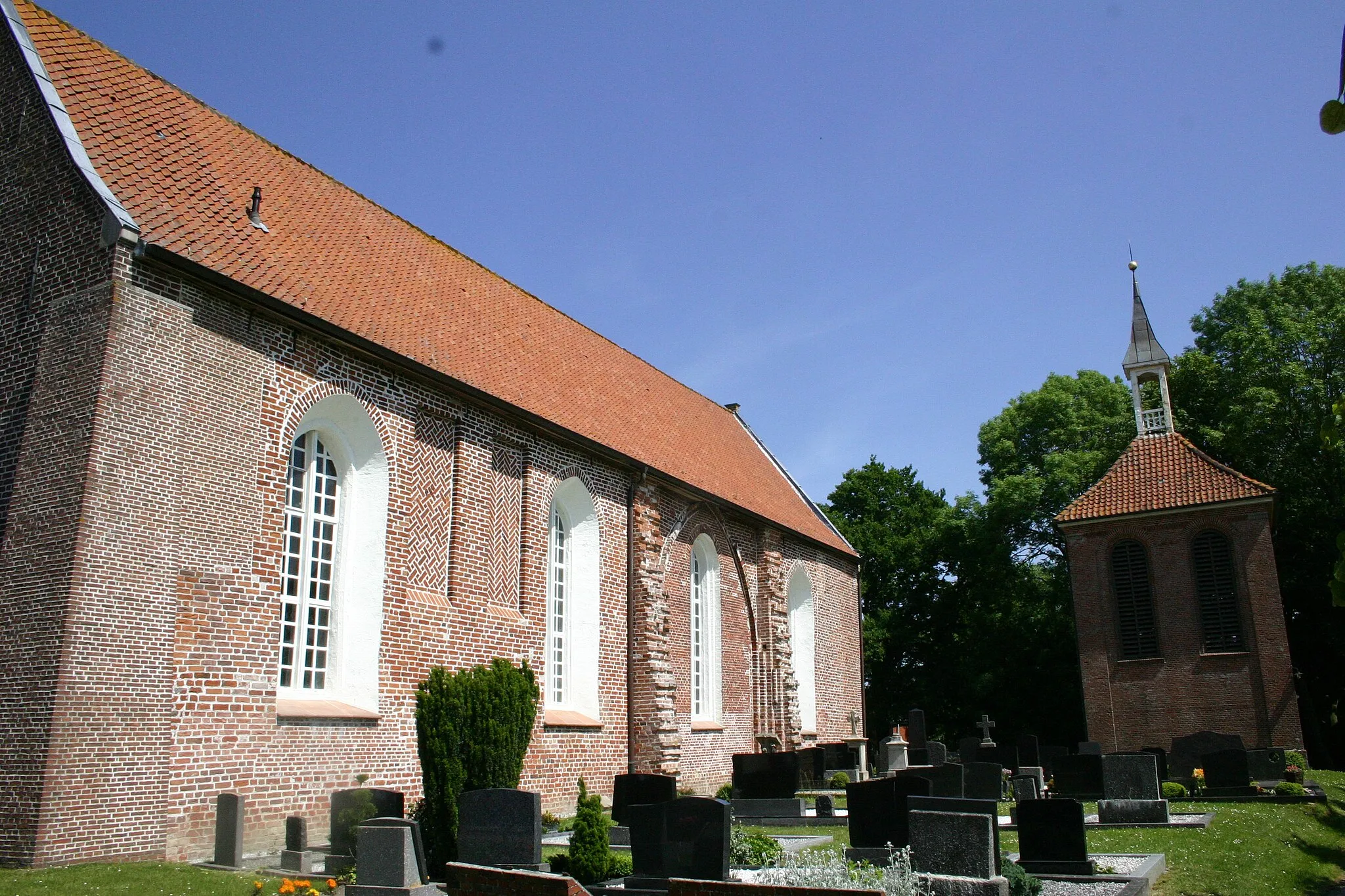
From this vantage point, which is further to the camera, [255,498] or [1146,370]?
[1146,370]

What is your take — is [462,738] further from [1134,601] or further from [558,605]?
[1134,601]

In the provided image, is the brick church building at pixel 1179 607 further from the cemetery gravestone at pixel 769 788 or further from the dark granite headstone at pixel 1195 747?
the cemetery gravestone at pixel 769 788

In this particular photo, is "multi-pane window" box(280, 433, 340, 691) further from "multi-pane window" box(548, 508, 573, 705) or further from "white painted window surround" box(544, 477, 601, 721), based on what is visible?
"multi-pane window" box(548, 508, 573, 705)

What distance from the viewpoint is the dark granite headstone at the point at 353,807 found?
34.2ft

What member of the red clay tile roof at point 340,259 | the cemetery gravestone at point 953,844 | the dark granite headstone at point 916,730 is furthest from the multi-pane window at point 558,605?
the dark granite headstone at point 916,730

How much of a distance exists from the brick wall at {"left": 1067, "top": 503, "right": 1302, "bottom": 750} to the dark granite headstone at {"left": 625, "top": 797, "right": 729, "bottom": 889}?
65.0 feet

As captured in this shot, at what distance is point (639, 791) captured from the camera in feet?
42.6

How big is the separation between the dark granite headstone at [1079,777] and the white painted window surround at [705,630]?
22.6ft

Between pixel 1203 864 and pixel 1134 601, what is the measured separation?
1691 cm

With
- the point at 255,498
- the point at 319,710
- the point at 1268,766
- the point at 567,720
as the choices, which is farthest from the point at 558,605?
the point at 1268,766

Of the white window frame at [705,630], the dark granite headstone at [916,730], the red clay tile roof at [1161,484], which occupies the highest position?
the red clay tile roof at [1161,484]

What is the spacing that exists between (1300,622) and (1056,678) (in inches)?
286

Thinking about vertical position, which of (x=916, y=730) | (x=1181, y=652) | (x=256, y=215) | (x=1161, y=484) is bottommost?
(x=916, y=730)

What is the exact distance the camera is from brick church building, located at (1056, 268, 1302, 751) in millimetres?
24656
